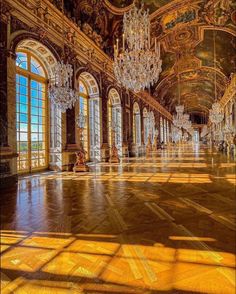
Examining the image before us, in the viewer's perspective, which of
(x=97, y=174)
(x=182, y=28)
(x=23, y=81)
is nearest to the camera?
(x=97, y=174)

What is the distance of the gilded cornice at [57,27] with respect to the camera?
23.1ft

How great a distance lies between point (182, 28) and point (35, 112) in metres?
11.8

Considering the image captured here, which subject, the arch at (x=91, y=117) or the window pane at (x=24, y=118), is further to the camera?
the arch at (x=91, y=117)

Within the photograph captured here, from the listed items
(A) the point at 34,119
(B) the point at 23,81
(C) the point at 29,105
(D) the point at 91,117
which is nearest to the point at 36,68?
(B) the point at 23,81

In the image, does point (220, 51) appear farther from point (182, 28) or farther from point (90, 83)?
point (90, 83)

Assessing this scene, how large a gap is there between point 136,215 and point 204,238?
43.8 inches

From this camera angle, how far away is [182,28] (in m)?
14.7

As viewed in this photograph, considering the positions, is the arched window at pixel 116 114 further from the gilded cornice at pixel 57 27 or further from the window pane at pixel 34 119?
the window pane at pixel 34 119

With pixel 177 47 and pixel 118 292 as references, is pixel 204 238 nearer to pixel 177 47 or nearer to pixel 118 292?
pixel 118 292

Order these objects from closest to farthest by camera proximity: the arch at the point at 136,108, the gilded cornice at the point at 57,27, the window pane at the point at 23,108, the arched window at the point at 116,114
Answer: the gilded cornice at the point at 57,27, the window pane at the point at 23,108, the arched window at the point at 116,114, the arch at the point at 136,108

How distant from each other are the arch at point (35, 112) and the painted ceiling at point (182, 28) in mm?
2521

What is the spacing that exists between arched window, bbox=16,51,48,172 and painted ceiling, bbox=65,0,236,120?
2.97 meters

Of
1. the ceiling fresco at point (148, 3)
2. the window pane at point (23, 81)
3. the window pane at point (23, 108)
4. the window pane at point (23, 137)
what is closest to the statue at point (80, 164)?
the window pane at point (23, 137)

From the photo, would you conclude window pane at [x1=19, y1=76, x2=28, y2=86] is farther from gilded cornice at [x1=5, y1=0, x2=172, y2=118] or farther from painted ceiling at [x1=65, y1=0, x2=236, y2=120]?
painted ceiling at [x1=65, y1=0, x2=236, y2=120]
